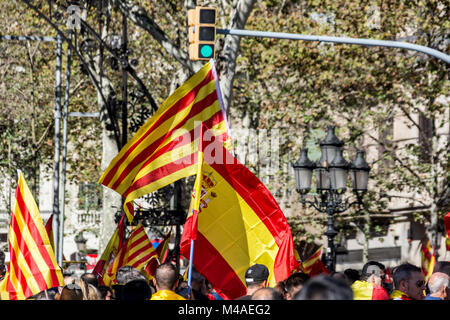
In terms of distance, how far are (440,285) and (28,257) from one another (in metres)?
3.78

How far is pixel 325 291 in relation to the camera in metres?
4.11

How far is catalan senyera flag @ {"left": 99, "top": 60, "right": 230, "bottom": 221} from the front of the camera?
910 centimetres

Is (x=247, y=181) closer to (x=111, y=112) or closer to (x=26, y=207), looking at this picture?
(x=26, y=207)

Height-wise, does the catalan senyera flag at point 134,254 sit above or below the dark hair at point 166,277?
above

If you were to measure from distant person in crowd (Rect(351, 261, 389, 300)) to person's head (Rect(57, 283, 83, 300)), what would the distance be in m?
2.19

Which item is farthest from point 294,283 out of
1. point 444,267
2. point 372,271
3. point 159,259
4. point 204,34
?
point 159,259

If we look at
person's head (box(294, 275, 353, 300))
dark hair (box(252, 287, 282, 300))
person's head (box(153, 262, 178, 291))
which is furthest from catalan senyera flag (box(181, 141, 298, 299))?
person's head (box(294, 275, 353, 300))

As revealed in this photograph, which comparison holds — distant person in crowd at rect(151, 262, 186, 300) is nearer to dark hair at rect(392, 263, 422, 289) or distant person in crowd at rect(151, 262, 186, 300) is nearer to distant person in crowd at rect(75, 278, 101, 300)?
distant person in crowd at rect(75, 278, 101, 300)

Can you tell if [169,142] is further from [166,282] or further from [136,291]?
[136,291]

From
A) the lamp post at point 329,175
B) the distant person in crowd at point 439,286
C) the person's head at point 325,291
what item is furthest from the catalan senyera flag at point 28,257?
the lamp post at point 329,175

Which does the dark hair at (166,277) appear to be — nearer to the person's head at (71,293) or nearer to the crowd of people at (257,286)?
the crowd of people at (257,286)

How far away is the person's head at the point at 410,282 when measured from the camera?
23.8 ft

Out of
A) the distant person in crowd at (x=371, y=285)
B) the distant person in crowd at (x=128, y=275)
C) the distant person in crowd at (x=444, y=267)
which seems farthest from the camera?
the distant person in crowd at (x=128, y=275)

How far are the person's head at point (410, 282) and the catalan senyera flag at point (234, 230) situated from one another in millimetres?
1354
